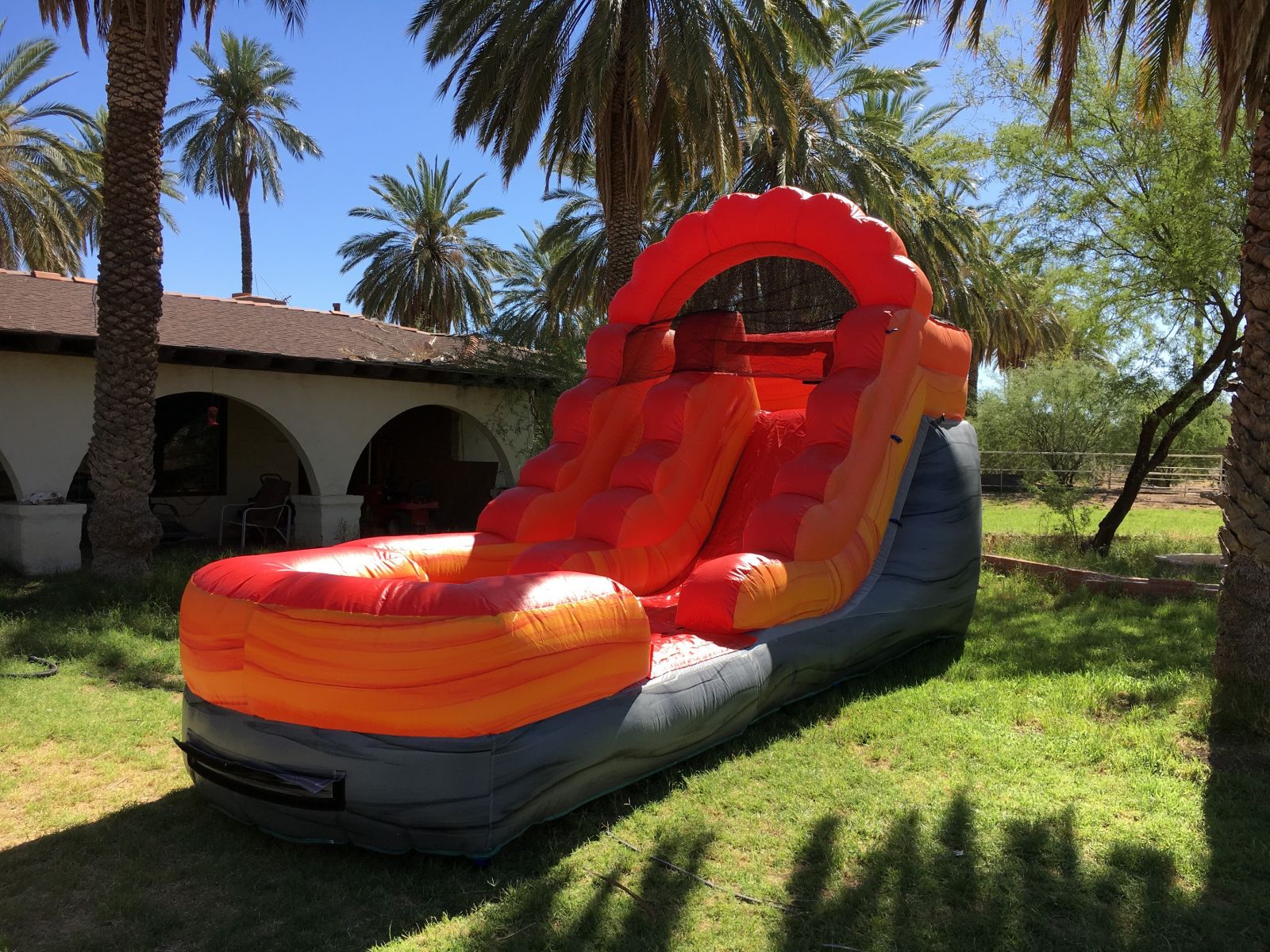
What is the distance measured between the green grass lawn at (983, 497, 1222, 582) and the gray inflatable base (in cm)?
666

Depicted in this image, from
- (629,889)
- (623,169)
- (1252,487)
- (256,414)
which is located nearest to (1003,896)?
(629,889)

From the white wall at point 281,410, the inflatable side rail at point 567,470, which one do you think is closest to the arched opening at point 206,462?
the white wall at point 281,410

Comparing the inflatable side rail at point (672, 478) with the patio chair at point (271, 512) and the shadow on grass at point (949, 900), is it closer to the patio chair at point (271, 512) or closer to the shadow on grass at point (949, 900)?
the shadow on grass at point (949, 900)

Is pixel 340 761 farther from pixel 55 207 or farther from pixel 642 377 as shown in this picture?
pixel 55 207

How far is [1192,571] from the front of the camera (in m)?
10.2

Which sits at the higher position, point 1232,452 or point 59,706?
point 1232,452

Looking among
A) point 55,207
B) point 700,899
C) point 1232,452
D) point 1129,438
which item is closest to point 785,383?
point 1232,452

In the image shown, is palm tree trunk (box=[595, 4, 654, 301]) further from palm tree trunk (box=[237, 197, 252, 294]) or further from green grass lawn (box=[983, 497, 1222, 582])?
palm tree trunk (box=[237, 197, 252, 294])

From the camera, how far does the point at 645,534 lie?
6547mm

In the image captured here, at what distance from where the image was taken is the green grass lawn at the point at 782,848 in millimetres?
3305

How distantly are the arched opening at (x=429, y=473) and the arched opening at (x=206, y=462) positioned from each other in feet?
4.60

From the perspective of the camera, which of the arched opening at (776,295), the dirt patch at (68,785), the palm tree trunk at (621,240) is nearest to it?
the dirt patch at (68,785)

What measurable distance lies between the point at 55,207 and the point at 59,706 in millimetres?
16722

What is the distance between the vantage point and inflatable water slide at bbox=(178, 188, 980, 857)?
3.65 meters
